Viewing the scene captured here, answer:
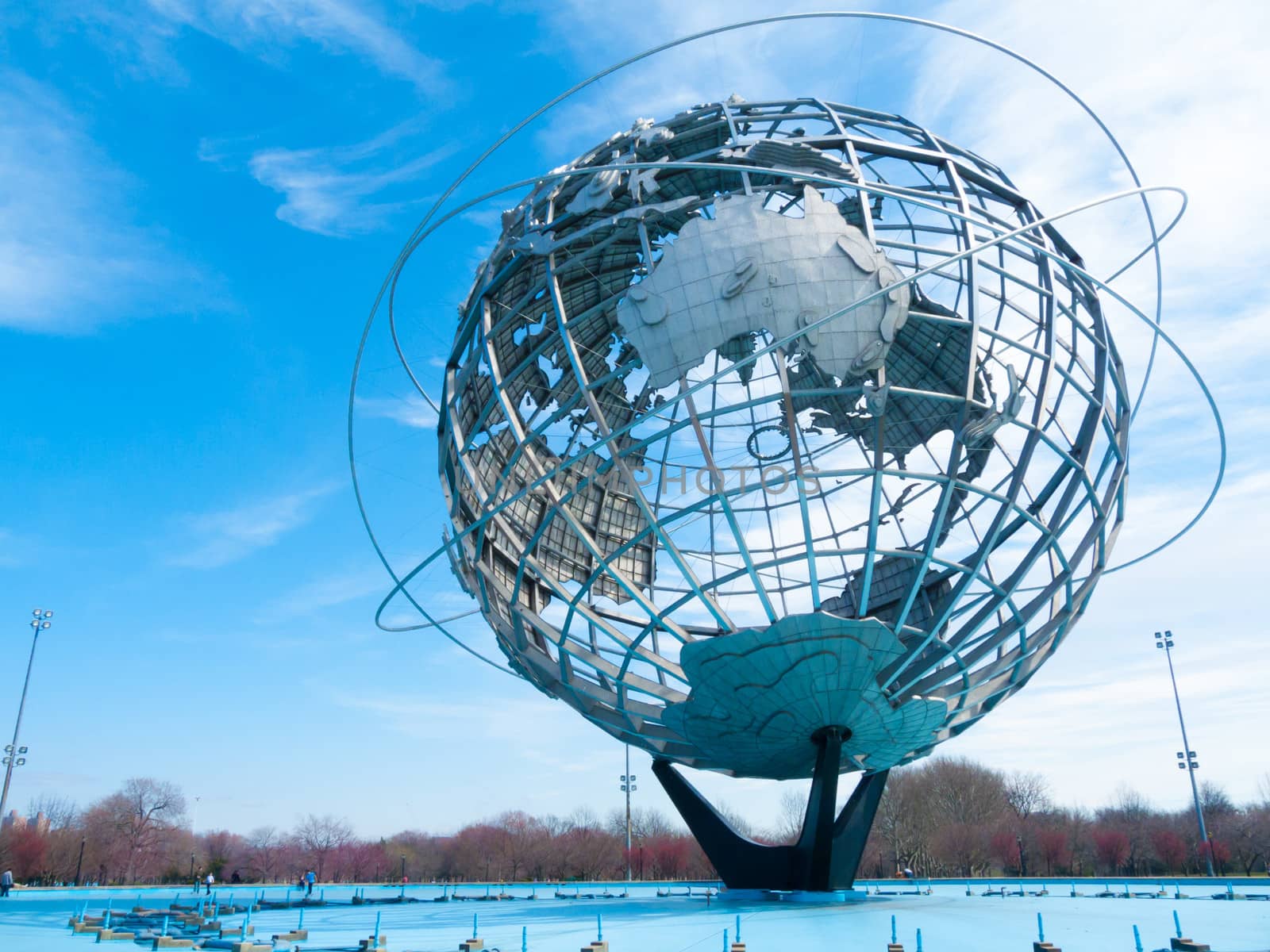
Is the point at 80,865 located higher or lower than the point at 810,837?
lower

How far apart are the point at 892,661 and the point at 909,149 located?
41.7 ft

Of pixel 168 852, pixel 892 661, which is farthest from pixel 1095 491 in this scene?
pixel 168 852

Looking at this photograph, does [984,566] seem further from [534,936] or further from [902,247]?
[534,936]

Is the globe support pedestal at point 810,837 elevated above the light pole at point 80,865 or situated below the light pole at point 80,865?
above

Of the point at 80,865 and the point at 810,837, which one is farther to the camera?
the point at 80,865

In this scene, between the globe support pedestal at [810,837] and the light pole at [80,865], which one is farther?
the light pole at [80,865]

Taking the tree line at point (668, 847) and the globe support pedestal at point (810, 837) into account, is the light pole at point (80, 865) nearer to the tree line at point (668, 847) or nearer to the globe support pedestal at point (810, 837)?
the tree line at point (668, 847)

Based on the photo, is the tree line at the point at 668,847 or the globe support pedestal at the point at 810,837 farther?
the tree line at the point at 668,847

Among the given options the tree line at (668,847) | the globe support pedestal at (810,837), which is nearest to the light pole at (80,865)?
the tree line at (668,847)

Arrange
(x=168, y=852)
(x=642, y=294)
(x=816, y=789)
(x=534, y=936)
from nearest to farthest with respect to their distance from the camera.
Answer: (x=534, y=936) → (x=642, y=294) → (x=816, y=789) → (x=168, y=852)

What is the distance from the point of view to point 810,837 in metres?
23.7

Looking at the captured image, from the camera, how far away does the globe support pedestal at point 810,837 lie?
23156 millimetres

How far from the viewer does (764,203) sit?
2041 cm

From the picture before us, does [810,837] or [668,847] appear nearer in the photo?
[810,837]
